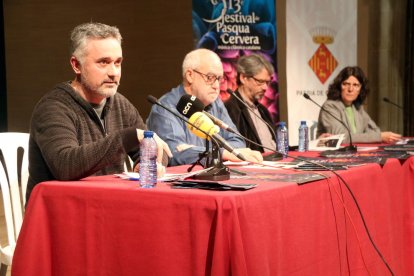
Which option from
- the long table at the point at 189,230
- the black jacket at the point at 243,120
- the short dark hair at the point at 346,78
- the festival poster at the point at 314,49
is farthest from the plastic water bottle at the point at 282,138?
the festival poster at the point at 314,49

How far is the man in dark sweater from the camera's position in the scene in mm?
2395

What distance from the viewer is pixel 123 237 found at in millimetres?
2152

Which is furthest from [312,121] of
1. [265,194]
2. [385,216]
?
[265,194]

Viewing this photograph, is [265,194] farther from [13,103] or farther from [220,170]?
[13,103]

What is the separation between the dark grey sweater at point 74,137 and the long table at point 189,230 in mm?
88

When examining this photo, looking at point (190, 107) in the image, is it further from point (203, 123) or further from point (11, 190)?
point (11, 190)

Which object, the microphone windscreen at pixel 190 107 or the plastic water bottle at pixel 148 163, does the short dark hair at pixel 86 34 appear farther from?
the plastic water bottle at pixel 148 163

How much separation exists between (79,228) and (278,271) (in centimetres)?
68

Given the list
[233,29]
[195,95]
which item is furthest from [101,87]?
[233,29]

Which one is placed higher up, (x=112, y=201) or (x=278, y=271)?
(x=112, y=201)

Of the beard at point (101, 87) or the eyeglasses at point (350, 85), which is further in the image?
the eyeglasses at point (350, 85)

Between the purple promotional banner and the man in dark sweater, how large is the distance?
2442 mm

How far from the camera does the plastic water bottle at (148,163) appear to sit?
2223mm

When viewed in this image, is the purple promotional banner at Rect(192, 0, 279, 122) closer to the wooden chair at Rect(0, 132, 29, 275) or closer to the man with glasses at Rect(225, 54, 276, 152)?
the man with glasses at Rect(225, 54, 276, 152)
